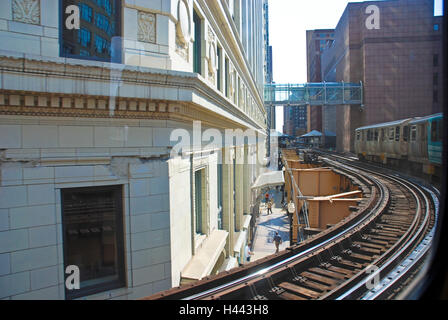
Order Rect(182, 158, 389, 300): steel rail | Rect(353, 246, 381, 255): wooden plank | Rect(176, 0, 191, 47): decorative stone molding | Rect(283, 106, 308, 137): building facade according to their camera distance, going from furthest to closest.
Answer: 1. Rect(283, 106, 308, 137): building facade
2. Rect(353, 246, 381, 255): wooden plank
3. Rect(176, 0, 191, 47): decorative stone molding
4. Rect(182, 158, 389, 300): steel rail

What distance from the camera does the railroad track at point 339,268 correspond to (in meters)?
4.10

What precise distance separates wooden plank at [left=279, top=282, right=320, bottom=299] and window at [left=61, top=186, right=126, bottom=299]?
8.20 ft

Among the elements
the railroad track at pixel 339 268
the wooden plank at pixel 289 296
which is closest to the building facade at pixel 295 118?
the railroad track at pixel 339 268

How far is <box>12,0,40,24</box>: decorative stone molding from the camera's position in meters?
4.08

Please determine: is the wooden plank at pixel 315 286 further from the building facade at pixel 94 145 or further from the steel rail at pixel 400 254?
the building facade at pixel 94 145

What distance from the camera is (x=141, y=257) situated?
16.7 feet

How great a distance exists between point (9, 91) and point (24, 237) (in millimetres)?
1858

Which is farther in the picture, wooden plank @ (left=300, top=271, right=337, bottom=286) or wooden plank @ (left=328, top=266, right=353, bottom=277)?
wooden plank @ (left=328, top=266, right=353, bottom=277)

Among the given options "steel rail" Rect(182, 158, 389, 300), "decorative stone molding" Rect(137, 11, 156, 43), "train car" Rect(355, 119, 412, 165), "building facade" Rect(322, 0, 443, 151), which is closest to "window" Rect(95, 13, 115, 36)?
"decorative stone molding" Rect(137, 11, 156, 43)

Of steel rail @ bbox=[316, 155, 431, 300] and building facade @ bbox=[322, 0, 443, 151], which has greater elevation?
building facade @ bbox=[322, 0, 443, 151]

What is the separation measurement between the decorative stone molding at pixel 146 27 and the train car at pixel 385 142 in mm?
A: 17862

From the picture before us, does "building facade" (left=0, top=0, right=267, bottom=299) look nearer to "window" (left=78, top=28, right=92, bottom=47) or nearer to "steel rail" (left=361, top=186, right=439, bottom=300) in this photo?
"window" (left=78, top=28, right=92, bottom=47)

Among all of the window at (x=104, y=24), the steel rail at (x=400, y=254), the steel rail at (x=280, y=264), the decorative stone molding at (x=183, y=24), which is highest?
the decorative stone molding at (x=183, y=24)

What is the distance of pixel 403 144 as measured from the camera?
19.3m
